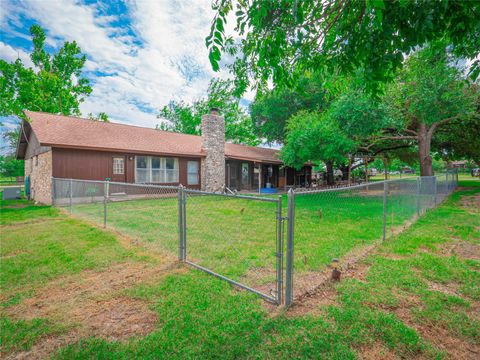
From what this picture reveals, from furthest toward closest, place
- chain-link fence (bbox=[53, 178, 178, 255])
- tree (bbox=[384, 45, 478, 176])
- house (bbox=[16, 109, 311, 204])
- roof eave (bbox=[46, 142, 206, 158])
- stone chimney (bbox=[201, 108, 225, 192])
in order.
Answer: stone chimney (bbox=[201, 108, 225, 192]) → house (bbox=[16, 109, 311, 204]) → roof eave (bbox=[46, 142, 206, 158]) → tree (bbox=[384, 45, 478, 176]) → chain-link fence (bbox=[53, 178, 178, 255])

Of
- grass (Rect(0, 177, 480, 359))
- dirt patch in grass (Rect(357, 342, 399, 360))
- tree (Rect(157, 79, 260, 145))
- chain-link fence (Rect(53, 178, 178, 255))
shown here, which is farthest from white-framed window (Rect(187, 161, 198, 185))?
tree (Rect(157, 79, 260, 145))

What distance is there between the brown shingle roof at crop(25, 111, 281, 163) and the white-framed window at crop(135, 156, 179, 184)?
63 centimetres

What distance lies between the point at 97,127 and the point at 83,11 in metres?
6.17

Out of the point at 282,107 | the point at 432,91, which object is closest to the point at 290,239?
the point at 432,91

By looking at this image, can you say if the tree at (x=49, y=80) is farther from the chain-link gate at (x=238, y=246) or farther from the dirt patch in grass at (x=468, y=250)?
the dirt patch in grass at (x=468, y=250)

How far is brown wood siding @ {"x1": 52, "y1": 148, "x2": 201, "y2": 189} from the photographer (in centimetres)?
1120

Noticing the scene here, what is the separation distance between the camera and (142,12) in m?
6.79

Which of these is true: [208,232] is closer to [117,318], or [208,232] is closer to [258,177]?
[117,318]

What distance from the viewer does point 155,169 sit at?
47.0 feet

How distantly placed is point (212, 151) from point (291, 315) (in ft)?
46.0

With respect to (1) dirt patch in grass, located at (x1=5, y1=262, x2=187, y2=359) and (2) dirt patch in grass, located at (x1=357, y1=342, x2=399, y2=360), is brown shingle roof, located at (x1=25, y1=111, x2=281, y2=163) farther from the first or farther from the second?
(2) dirt patch in grass, located at (x1=357, y1=342, x2=399, y2=360)

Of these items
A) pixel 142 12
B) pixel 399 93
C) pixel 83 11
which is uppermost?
pixel 83 11

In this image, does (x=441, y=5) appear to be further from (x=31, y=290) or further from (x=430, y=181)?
(x=430, y=181)

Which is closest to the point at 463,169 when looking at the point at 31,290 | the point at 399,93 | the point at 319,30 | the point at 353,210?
the point at 399,93
